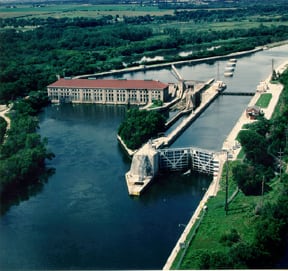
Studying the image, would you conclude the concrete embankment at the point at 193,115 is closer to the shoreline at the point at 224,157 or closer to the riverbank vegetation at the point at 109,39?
the shoreline at the point at 224,157

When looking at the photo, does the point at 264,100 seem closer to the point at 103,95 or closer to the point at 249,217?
the point at 103,95

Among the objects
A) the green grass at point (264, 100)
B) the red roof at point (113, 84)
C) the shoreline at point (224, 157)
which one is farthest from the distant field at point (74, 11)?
the green grass at point (264, 100)

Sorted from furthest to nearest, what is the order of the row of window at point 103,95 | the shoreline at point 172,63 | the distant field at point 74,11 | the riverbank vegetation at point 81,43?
1. the distant field at point 74,11
2. the shoreline at point 172,63
3. the row of window at point 103,95
4. the riverbank vegetation at point 81,43

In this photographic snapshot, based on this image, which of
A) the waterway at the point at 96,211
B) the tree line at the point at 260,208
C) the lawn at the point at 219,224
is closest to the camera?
the tree line at the point at 260,208

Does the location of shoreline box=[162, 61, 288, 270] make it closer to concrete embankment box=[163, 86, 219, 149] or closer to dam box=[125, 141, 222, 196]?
dam box=[125, 141, 222, 196]

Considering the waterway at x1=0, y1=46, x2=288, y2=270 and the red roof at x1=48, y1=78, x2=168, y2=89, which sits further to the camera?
the red roof at x1=48, y1=78, x2=168, y2=89

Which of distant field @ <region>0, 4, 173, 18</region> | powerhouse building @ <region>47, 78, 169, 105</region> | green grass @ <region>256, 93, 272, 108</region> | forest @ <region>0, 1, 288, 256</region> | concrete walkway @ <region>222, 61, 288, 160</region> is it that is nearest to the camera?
forest @ <region>0, 1, 288, 256</region>

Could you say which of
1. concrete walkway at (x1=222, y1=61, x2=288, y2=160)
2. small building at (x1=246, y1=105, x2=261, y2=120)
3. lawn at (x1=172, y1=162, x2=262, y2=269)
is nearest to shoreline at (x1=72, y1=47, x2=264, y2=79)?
concrete walkway at (x1=222, y1=61, x2=288, y2=160)
